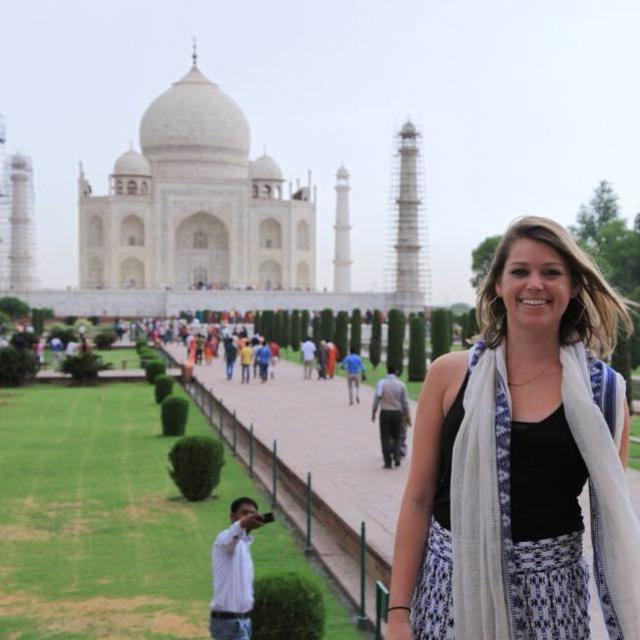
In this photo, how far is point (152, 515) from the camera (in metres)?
6.71

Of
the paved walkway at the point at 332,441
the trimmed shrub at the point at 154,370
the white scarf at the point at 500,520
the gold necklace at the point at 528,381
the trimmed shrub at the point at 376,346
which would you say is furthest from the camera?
the trimmed shrub at the point at 376,346

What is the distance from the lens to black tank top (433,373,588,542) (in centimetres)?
149

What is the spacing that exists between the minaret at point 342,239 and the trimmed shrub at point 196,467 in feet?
118

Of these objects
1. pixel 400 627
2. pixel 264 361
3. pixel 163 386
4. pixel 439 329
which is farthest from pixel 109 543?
pixel 439 329

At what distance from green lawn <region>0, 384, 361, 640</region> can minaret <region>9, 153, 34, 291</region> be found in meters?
32.6

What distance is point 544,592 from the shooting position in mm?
1491

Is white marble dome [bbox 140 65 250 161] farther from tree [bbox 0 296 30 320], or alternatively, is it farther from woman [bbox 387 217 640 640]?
woman [bbox 387 217 640 640]

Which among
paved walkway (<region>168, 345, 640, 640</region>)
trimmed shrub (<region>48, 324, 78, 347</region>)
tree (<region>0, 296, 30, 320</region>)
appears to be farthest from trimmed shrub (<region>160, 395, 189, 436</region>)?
tree (<region>0, 296, 30, 320</region>)

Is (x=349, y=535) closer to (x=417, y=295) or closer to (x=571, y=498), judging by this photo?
(x=571, y=498)

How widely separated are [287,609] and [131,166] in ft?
139

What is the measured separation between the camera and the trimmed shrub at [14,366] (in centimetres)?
1658

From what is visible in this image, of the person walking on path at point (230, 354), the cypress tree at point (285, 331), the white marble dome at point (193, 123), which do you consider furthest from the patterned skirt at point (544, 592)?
the white marble dome at point (193, 123)

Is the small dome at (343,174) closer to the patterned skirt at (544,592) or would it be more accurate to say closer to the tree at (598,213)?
the tree at (598,213)

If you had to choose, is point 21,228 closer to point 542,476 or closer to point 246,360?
point 246,360
